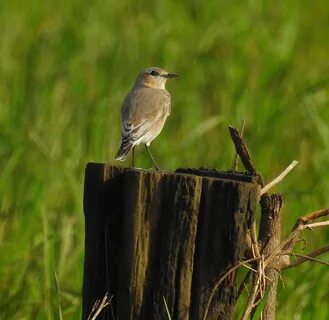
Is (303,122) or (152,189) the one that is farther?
(303,122)

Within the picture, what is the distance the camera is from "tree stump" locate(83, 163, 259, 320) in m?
3.93

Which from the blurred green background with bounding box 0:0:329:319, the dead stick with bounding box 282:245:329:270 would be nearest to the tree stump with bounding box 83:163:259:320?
the dead stick with bounding box 282:245:329:270

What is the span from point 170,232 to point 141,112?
302 centimetres

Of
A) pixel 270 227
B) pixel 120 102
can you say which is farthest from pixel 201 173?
pixel 120 102

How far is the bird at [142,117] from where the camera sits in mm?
6610

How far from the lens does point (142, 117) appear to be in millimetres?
6898

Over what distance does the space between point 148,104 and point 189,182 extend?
125 inches

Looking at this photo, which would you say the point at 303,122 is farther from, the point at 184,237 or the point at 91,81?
the point at 184,237

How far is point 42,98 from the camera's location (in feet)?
28.7

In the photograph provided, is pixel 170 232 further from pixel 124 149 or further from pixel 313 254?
pixel 124 149

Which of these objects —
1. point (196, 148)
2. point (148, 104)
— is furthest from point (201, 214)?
point (196, 148)

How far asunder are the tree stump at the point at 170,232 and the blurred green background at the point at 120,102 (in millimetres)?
979

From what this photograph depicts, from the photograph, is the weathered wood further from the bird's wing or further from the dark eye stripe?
the dark eye stripe

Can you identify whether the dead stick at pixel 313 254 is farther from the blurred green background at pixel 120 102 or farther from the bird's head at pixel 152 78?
the bird's head at pixel 152 78
